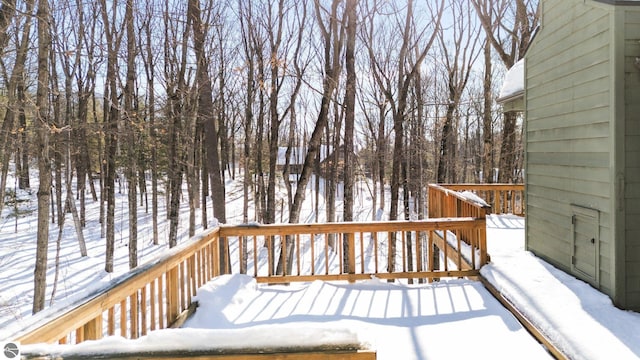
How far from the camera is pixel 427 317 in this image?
401 cm

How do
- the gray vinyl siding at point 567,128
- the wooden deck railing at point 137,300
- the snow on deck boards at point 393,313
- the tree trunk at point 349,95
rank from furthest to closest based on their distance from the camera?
the tree trunk at point 349,95 → the gray vinyl siding at point 567,128 → the snow on deck boards at point 393,313 → the wooden deck railing at point 137,300

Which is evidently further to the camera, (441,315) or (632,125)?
(441,315)

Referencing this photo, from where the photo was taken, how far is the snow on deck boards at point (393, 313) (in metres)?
3.33

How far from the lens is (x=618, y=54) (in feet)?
12.3

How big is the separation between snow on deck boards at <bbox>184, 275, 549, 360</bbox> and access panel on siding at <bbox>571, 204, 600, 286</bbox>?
1073 mm

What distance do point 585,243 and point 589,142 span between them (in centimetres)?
113

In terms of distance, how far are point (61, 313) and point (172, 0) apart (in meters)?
13.3

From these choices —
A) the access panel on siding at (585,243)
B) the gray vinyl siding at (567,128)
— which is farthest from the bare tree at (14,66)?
the access panel on siding at (585,243)

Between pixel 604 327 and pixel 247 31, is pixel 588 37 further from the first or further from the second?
pixel 247 31

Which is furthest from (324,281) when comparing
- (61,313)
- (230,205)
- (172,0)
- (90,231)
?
(230,205)

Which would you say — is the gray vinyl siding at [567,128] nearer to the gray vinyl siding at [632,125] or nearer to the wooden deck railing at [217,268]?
the gray vinyl siding at [632,125]

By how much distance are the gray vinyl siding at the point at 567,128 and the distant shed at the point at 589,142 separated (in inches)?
0.4

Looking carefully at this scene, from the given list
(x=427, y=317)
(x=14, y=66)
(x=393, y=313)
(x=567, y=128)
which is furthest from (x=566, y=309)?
(x=14, y=66)

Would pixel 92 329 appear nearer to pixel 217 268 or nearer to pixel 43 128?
pixel 217 268
